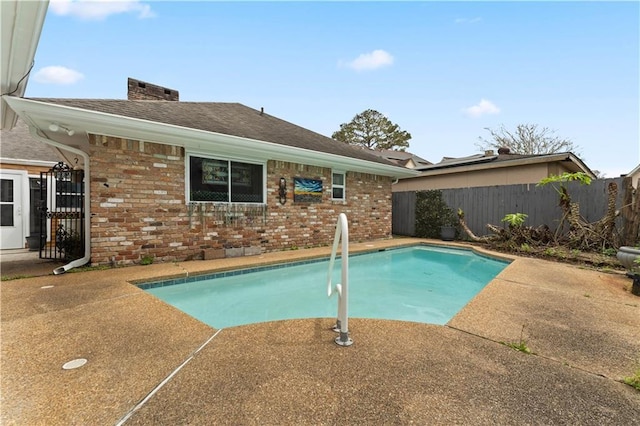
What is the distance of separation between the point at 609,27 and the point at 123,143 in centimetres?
1211

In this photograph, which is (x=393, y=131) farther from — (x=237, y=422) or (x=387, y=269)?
(x=237, y=422)

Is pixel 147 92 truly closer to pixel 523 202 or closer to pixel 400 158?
pixel 523 202

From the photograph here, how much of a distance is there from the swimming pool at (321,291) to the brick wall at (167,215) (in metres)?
1.39

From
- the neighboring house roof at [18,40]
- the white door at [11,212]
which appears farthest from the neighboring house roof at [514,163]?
the white door at [11,212]

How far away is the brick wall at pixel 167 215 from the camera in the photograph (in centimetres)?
514

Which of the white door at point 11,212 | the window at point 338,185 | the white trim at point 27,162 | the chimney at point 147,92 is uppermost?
the chimney at point 147,92

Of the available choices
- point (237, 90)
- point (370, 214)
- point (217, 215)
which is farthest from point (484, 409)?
point (237, 90)

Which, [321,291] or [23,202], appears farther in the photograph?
[23,202]

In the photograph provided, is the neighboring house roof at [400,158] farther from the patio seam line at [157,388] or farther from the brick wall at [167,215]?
the patio seam line at [157,388]

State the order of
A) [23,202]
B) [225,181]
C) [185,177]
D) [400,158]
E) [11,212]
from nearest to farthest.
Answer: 1. [185,177]
2. [225,181]
3. [11,212]
4. [23,202]
5. [400,158]

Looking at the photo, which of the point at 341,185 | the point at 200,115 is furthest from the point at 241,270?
the point at 341,185

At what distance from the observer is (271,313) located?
3.85 metres

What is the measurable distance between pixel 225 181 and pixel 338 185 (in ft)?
12.6

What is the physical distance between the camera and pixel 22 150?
8383 millimetres
